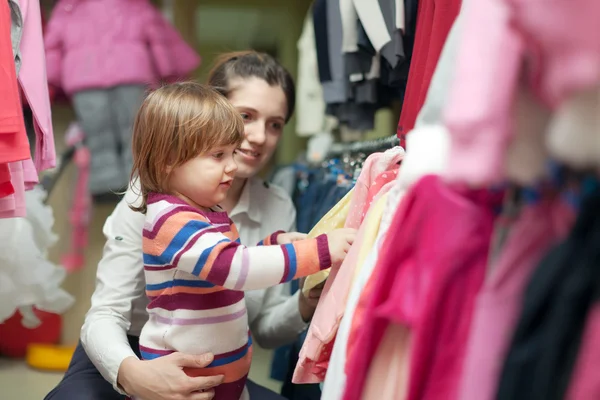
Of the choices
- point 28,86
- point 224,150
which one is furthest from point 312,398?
point 28,86

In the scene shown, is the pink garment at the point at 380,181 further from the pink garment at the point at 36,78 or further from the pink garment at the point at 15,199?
the pink garment at the point at 36,78

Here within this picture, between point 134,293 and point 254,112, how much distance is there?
0.51 metres

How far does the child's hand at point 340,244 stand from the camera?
3.38 feet

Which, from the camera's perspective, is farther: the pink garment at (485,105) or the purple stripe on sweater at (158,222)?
the purple stripe on sweater at (158,222)

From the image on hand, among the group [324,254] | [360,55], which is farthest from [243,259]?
[360,55]

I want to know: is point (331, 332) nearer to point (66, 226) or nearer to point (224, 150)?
point (224, 150)

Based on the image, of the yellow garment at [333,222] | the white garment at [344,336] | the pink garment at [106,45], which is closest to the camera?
the white garment at [344,336]

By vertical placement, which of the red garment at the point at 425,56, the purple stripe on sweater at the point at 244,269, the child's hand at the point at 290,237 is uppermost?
the red garment at the point at 425,56

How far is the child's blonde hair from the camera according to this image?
3.70 ft

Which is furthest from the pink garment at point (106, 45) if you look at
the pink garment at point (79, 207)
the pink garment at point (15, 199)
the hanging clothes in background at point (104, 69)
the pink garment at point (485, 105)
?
the pink garment at point (485, 105)

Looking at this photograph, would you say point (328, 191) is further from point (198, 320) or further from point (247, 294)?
point (198, 320)

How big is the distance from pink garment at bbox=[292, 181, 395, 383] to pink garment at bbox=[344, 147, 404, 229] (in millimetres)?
78

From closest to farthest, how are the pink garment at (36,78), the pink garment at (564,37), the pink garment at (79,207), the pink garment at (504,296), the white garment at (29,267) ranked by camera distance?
the pink garment at (564,37), the pink garment at (504,296), the pink garment at (36,78), the white garment at (29,267), the pink garment at (79,207)

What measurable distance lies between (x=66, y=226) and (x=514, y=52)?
8.70ft
